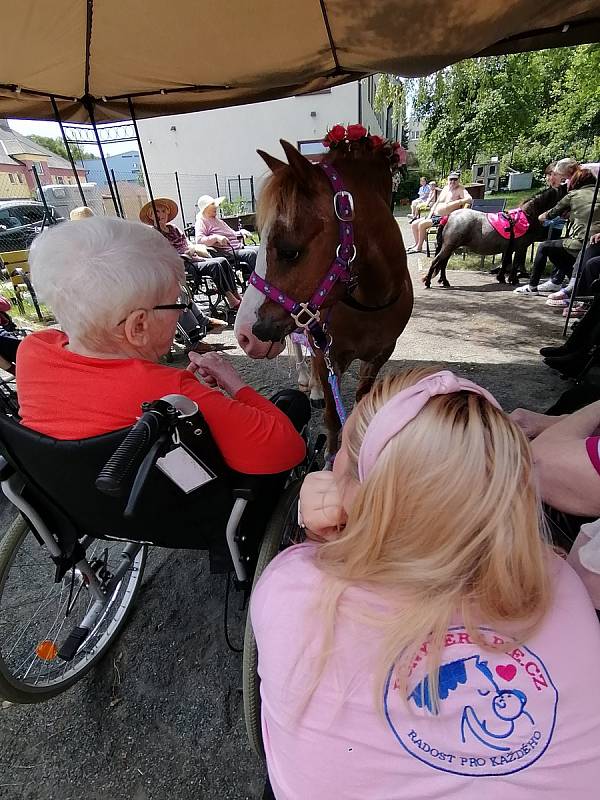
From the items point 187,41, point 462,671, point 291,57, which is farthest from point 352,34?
point 462,671

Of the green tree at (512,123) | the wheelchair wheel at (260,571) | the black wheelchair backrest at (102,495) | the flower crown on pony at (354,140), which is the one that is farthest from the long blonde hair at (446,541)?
the green tree at (512,123)

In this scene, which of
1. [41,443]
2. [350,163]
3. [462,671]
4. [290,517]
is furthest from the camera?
[350,163]

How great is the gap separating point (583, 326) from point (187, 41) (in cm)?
385

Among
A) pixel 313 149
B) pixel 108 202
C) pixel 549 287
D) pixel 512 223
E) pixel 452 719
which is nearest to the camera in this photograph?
pixel 452 719

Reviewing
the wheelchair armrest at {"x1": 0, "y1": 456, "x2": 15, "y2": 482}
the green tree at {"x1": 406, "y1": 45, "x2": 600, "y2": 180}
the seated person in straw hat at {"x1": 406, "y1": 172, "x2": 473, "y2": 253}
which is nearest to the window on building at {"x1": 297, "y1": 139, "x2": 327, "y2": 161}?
the wheelchair armrest at {"x1": 0, "y1": 456, "x2": 15, "y2": 482}

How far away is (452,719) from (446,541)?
0.82ft

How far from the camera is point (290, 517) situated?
174 centimetres

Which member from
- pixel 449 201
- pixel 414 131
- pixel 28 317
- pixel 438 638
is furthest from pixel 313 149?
pixel 414 131

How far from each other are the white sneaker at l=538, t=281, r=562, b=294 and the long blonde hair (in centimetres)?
746

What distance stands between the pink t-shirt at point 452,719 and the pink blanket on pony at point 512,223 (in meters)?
8.27

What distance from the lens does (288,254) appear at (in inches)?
79.0

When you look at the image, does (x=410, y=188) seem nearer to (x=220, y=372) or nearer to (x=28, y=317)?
(x=28, y=317)

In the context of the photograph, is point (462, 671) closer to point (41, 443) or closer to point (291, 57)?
point (41, 443)

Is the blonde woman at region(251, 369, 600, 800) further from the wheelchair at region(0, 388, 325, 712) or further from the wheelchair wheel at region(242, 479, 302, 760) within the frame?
the wheelchair wheel at region(242, 479, 302, 760)
